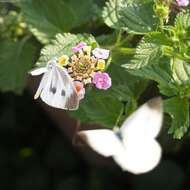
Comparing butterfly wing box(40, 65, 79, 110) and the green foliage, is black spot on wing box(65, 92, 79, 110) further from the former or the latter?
the green foliage

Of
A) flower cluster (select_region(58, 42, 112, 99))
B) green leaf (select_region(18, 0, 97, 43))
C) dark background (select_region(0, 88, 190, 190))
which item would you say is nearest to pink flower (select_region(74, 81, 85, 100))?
flower cluster (select_region(58, 42, 112, 99))

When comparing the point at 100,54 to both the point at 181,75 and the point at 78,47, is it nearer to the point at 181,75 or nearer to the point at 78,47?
the point at 78,47

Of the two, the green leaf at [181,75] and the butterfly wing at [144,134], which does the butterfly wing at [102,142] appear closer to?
the butterfly wing at [144,134]

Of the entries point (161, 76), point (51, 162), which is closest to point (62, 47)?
point (161, 76)

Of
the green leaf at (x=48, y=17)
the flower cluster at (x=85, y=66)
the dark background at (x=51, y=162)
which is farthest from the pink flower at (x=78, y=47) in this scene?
the dark background at (x=51, y=162)

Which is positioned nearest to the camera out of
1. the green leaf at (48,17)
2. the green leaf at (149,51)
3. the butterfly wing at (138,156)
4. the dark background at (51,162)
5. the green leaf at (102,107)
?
the butterfly wing at (138,156)
